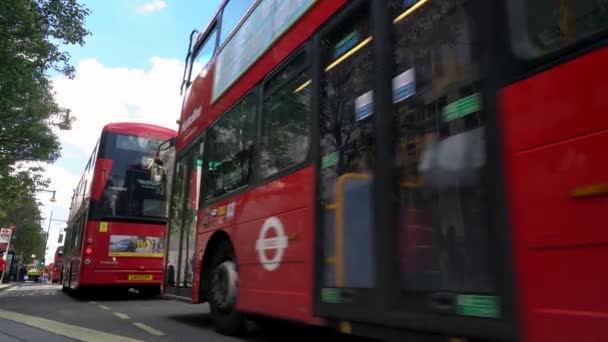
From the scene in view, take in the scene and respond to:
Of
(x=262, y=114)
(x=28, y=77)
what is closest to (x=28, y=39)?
(x=28, y=77)

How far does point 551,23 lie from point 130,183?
10.5m

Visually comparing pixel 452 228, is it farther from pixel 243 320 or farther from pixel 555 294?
pixel 243 320

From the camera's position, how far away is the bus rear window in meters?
1.84

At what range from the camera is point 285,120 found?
414 centimetres

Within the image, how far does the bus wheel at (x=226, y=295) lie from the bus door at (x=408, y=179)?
169cm

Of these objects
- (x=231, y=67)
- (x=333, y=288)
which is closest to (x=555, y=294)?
(x=333, y=288)

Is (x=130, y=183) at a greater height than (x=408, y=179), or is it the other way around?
(x=130, y=183)

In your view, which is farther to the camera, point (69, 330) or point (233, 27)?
point (233, 27)

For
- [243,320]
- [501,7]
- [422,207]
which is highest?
[501,7]

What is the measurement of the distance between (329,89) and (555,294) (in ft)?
7.14

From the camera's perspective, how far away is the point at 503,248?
205 cm

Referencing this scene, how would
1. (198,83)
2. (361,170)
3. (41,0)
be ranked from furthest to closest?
(41,0), (198,83), (361,170)

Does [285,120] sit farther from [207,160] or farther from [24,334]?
[24,334]

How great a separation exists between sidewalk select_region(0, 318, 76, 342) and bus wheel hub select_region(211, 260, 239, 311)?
56.7 inches
